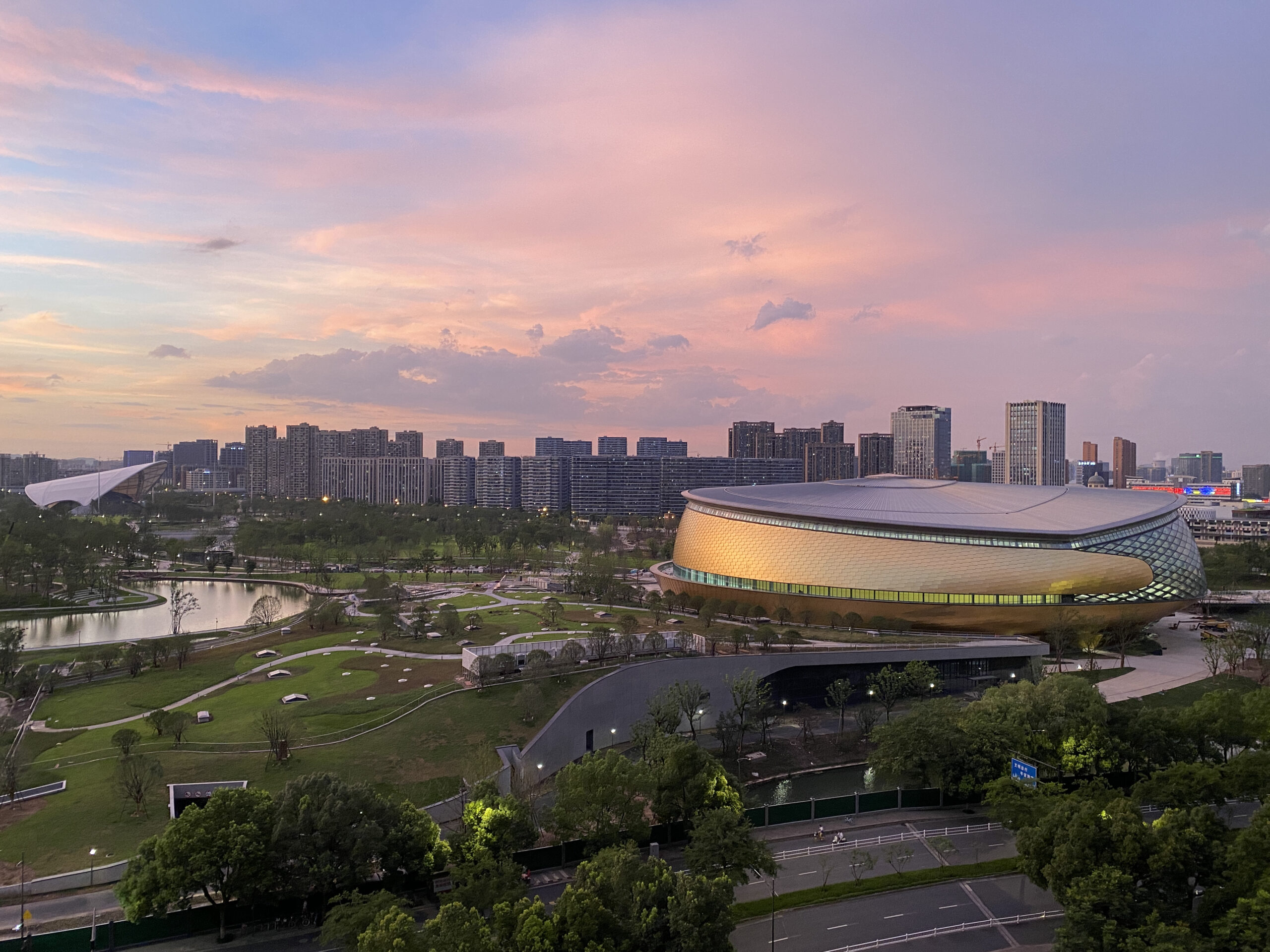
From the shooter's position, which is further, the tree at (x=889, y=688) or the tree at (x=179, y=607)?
the tree at (x=179, y=607)

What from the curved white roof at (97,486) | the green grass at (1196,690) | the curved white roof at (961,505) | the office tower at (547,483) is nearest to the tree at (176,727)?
the curved white roof at (961,505)

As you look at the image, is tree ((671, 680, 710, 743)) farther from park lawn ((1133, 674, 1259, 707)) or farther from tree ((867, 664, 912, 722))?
park lawn ((1133, 674, 1259, 707))

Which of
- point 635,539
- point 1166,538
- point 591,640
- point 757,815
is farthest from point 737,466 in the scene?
point 757,815

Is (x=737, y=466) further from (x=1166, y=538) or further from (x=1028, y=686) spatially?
(x=1028, y=686)

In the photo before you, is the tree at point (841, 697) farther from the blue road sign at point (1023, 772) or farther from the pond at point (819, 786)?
the blue road sign at point (1023, 772)

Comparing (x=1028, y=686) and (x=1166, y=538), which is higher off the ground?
(x=1166, y=538)

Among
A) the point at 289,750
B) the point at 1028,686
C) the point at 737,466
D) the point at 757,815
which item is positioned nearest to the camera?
the point at 757,815

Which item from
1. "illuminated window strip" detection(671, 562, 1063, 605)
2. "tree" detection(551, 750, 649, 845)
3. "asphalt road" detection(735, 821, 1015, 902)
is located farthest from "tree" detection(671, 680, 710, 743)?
"illuminated window strip" detection(671, 562, 1063, 605)

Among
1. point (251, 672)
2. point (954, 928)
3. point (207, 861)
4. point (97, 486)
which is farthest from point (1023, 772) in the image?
point (97, 486)
